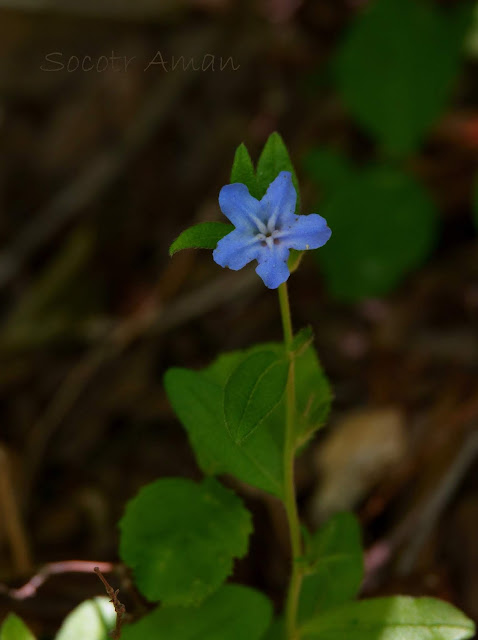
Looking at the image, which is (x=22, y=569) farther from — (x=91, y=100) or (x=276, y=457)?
(x=91, y=100)

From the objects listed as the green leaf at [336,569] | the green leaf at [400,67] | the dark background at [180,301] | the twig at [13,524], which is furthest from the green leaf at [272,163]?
the green leaf at [400,67]

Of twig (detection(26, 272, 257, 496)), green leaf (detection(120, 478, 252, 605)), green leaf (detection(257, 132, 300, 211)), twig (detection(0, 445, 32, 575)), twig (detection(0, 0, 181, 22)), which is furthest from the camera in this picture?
twig (detection(0, 0, 181, 22))

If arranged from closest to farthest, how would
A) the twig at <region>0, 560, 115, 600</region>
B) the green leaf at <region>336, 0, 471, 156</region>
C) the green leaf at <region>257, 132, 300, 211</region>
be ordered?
the green leaf at <region>257, 132, 300, 211</region> < the twig at <region>0, 560, 115, 600</region> < the green leaf at <region>336, 0, 471, 156</region>

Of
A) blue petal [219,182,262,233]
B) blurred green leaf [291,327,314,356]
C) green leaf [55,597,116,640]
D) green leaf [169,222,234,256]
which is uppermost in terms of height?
blue petal [219,182,262,233]

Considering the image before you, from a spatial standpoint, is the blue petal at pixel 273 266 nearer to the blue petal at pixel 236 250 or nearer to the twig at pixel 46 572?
the blue petal at pixel 236 250

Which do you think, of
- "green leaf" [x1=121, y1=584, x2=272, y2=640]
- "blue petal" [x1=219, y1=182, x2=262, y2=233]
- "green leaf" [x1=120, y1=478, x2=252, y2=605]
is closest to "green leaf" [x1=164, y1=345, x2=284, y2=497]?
"green leaf" [x1=120, y1=478, x2=252, y2=605]

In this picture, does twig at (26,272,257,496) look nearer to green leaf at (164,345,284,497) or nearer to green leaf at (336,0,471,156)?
green leaf at (336,0,471,156)
